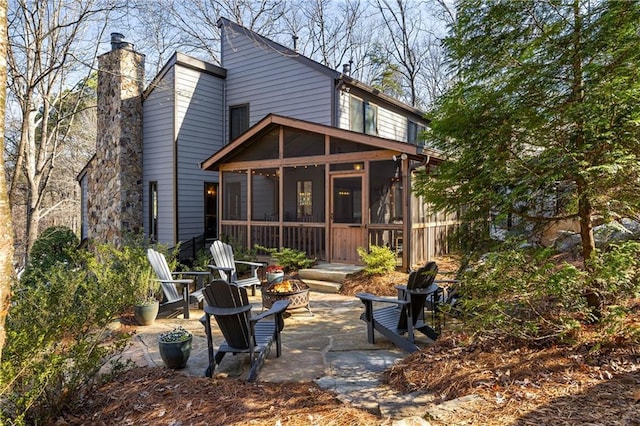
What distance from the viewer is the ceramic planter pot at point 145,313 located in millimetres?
5633

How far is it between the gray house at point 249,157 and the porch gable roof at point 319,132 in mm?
36

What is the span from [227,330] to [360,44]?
67.7 ft

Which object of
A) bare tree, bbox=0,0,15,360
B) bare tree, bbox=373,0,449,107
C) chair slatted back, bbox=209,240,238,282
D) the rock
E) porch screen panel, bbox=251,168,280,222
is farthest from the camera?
bare tree, bbox=373,0,449,107

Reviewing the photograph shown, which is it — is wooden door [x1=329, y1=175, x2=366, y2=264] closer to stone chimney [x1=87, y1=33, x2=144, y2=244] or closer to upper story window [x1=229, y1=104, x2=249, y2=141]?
upper story window [x1=229, y1=104, x2=249, y2=141]

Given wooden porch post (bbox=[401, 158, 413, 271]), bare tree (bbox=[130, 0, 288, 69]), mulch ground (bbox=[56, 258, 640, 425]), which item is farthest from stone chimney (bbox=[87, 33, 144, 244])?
mulch ground (bbox=[56, 258, 640, 425])

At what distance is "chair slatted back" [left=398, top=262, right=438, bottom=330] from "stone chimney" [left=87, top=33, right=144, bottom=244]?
10.2m

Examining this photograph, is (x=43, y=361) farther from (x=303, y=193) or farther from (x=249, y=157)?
(x=303, y=193)

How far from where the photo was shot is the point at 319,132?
9227mm

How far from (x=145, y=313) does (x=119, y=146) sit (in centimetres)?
838

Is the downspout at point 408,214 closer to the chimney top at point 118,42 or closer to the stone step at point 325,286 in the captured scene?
the stone step at point 325,286

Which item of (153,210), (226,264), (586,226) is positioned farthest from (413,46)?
(586,226)

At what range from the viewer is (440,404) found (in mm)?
2645

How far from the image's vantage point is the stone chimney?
12234mm

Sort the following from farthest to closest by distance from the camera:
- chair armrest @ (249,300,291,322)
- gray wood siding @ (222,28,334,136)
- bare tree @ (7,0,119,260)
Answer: gray wood siding @ (222,28,334,136), bare tree @ (7,0,119,260), chair armrest @ (249,300,291,322)
